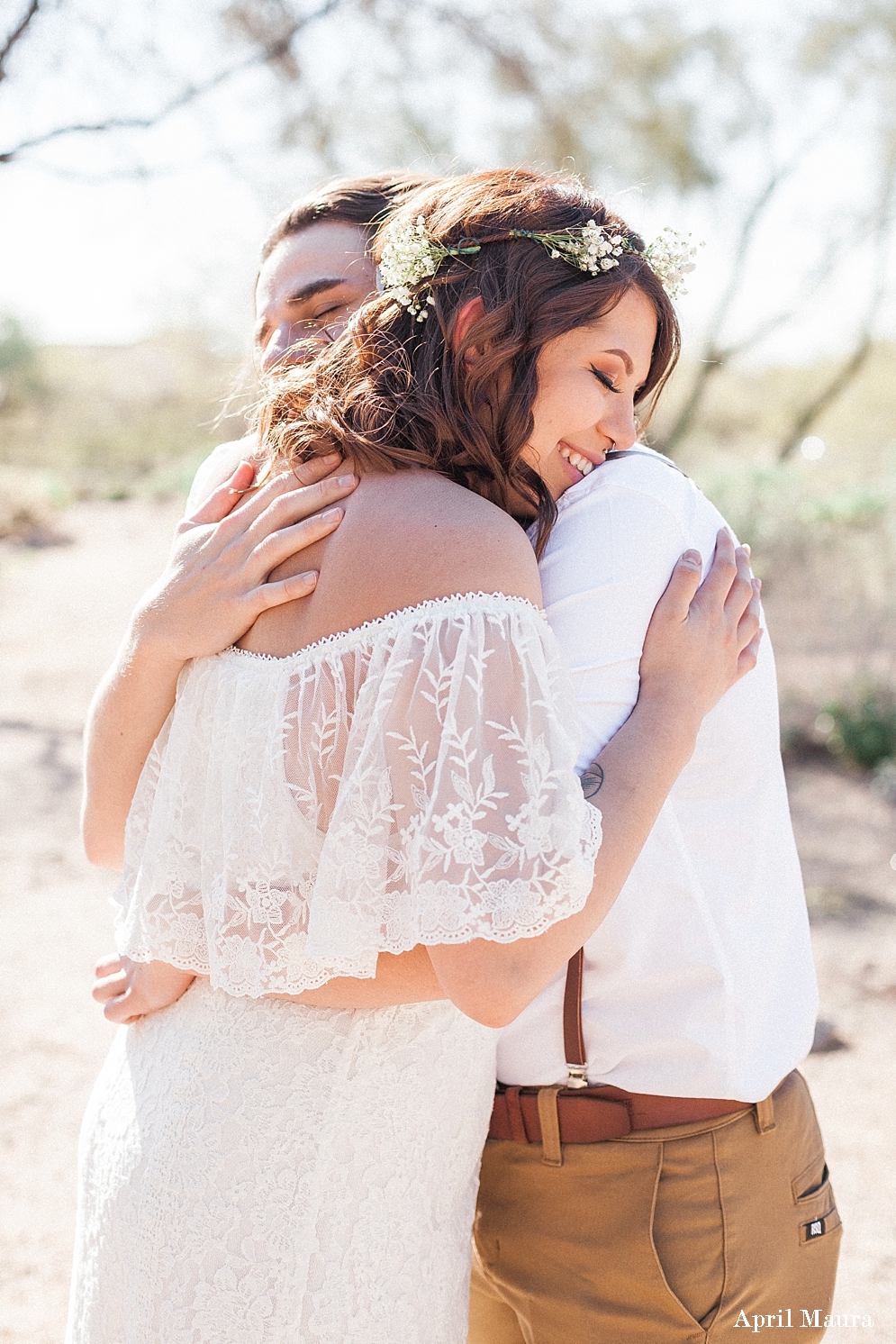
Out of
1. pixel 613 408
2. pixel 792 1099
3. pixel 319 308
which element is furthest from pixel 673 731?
pixel 319 308

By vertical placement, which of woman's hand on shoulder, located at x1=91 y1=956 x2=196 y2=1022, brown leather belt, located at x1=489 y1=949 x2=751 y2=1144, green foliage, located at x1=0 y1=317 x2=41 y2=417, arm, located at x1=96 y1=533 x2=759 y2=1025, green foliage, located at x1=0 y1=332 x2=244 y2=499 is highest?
arm, located at x1=96 y1=533 x2=759 y2=1025

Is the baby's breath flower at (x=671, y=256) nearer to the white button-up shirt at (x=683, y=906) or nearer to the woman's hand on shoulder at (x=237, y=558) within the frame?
the white button-up shirt at (x=683, y=906)

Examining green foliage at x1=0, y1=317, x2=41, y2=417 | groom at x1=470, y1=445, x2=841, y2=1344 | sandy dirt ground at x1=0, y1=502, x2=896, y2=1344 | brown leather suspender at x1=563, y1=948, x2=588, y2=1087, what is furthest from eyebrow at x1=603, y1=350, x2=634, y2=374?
green foliage at x1=0, y1=317, x2=41, y2=417

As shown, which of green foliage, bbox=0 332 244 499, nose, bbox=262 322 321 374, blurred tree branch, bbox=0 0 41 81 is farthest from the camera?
green foliage, bbox=0 332 244 499

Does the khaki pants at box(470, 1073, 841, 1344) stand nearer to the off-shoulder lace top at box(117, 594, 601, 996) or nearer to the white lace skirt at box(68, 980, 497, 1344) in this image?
the white lace skirt at box(68, 980, 497, 1344)

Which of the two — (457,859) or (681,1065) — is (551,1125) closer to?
(681,1065)

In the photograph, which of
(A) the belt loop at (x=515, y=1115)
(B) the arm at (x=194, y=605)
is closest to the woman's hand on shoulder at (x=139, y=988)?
(B) the arm at (x=194, y=605)

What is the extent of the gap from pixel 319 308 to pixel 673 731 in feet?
3.24

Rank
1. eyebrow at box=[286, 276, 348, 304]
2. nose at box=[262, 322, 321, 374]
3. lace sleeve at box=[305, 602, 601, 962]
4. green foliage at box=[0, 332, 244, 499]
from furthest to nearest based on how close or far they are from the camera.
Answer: green foliage at box=[0, 332, 244, 499] → eyebrow at box=[286, 276, 348, 304] → nose at box=[262, 322, 321, 374] → lace sleeve at box=[305, 602, 601, 962]

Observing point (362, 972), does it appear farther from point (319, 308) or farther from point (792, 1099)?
point (319, 308)

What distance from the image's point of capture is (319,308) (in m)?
1.86

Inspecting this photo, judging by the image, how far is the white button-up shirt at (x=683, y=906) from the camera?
143 cm

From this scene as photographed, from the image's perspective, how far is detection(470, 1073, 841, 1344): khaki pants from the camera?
1495 mm

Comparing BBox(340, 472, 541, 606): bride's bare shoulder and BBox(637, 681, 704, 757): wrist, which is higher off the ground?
BBox(340, 472, 541, 606): bride's bare shoulder
